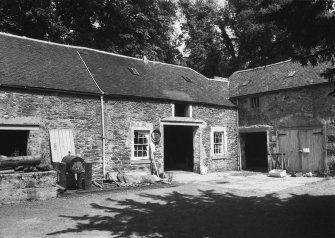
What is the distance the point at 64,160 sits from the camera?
1309 cm

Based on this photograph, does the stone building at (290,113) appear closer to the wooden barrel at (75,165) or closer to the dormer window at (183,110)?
the dormer window at (183,110)

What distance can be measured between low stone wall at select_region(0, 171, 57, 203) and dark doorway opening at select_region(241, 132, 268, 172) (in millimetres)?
14256

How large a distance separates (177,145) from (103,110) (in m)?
7.66

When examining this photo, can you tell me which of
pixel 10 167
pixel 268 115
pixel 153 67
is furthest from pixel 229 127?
pixel 10 167

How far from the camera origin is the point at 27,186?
1085 centimetres

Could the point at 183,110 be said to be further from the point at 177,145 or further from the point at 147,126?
the point at 147,126

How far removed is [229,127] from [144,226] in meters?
13.8

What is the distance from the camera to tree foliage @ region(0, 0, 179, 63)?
23031 mm

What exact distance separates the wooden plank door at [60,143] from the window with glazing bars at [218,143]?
9.17m

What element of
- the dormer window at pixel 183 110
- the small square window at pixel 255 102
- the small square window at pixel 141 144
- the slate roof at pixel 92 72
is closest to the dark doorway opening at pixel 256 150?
the small square window at pixel 255 102

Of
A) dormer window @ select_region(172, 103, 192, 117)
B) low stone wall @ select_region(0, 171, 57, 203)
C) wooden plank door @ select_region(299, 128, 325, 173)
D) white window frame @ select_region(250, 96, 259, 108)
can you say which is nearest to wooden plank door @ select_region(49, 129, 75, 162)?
low stone wall @ select_region(0, 171, 57, 203)

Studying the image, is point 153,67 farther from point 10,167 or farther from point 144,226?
point 144,226

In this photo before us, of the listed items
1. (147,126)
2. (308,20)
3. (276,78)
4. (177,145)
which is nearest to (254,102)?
(276,78)

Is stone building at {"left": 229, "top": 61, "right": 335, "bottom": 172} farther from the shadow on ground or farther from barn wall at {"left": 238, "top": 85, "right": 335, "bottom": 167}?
the shadow on ground
